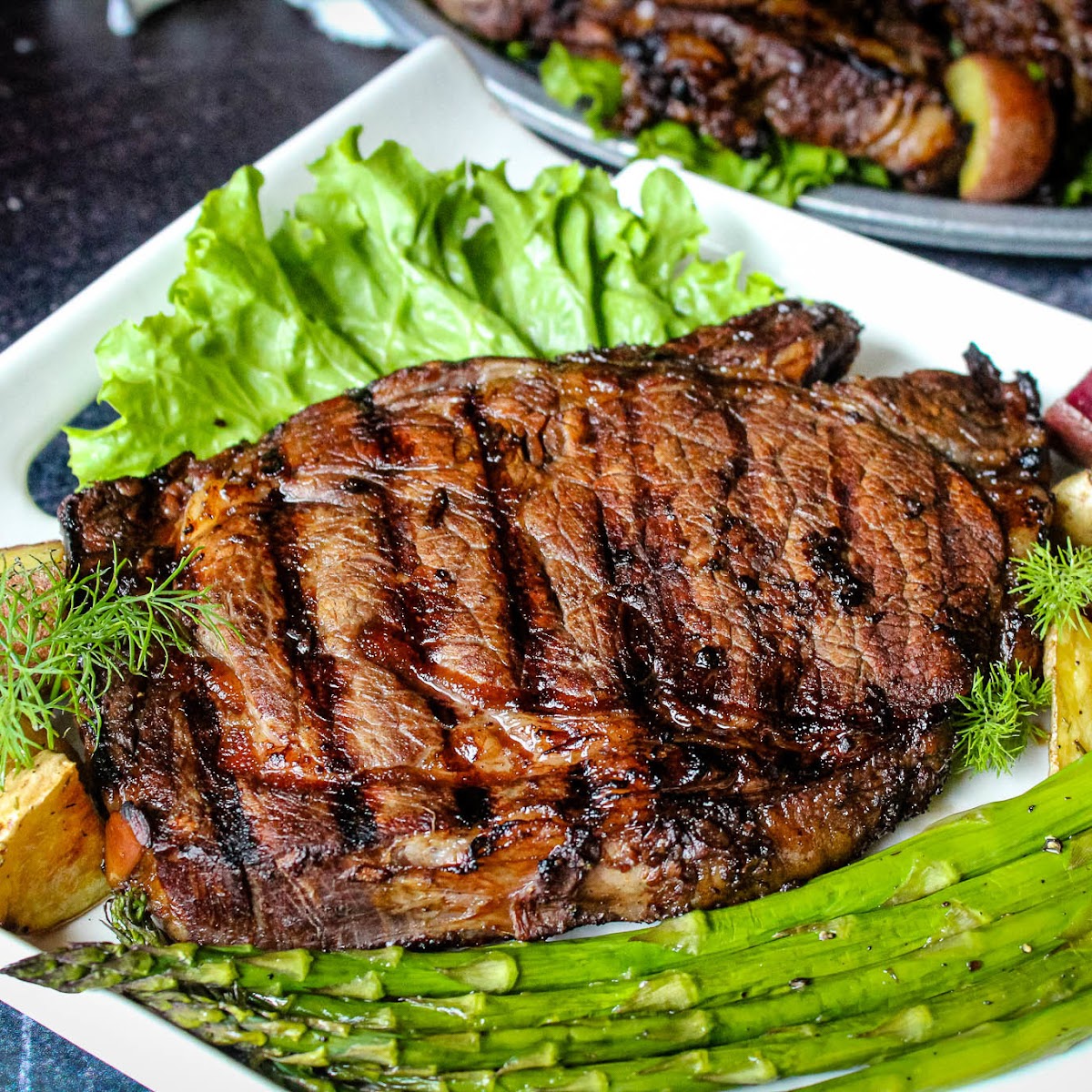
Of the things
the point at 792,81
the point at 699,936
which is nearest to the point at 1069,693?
the point at 699,936

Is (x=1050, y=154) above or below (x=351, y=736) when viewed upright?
below

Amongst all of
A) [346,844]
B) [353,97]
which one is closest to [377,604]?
[346,844]

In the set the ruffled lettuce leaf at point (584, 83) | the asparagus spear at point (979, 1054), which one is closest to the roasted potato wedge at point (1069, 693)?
the asparagus spear at point (979, 1054)

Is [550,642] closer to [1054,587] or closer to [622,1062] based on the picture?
[622,1062]

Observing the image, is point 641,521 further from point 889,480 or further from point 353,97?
point 353,97

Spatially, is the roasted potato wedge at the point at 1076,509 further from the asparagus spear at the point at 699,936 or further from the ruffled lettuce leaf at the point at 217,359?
the ruffled lettuce leaf at the point at 217,359

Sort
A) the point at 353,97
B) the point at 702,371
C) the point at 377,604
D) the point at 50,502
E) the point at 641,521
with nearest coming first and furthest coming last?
the point at 377,604 < the point at 641,521 < the point at 702,371 < the point at 50,502 < the point at 353,97

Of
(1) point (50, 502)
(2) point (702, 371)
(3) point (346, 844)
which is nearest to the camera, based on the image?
(3) point (346, 844)
